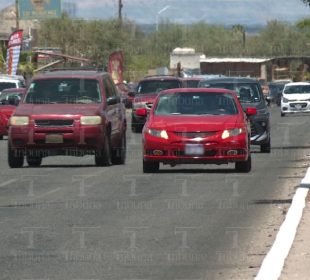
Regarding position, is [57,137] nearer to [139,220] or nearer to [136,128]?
[139,220]

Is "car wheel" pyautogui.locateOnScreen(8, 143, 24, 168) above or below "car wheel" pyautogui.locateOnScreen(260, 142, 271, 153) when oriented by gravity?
above

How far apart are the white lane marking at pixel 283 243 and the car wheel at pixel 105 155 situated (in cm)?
753

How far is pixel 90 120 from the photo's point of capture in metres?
Answer: 25.1

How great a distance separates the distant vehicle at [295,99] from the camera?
61656mm

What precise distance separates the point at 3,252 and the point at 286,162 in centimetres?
1464

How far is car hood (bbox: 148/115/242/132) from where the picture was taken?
23.2m

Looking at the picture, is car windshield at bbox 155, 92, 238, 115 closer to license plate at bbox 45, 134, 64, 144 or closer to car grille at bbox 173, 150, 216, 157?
car grille at bbox 173, 150, 216, 157

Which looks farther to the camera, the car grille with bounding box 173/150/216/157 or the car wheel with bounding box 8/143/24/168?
the car wheel with bounding box 8/143/24/168

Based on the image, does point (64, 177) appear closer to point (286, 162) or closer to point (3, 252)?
point (286, 162)

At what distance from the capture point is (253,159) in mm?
27984

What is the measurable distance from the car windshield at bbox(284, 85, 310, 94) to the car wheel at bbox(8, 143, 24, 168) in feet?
126

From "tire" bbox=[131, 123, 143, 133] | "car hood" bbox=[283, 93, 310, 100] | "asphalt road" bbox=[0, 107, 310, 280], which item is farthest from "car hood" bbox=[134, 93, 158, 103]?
"car hood" bbox=[283, 93, 310, 100]

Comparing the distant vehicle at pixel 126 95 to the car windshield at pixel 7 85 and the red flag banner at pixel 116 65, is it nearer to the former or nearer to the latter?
the car windshield at pixel 7 85

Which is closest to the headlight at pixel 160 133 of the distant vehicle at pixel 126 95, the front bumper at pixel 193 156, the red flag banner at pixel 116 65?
the front bumper at pixel 193 156
